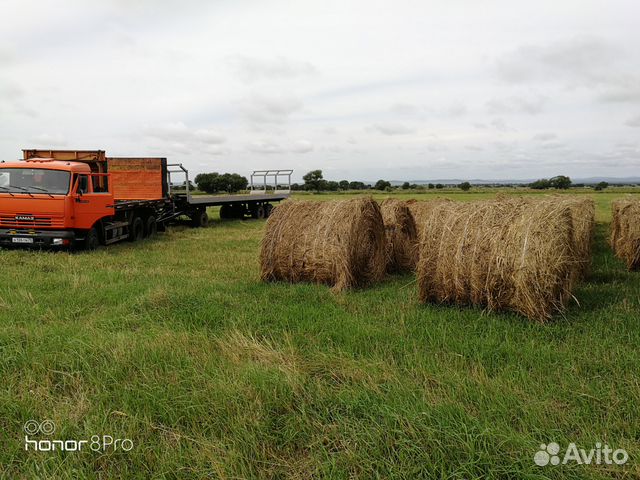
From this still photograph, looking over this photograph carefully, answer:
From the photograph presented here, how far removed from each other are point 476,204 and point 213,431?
5078 mm

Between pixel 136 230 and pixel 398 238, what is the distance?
10.1 meters

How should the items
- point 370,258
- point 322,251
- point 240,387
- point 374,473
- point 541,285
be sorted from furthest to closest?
point 370,258 < point 322,251 < point 541,285 < point 240,387 < point 374,473

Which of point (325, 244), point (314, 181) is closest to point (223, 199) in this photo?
point (325, 244)

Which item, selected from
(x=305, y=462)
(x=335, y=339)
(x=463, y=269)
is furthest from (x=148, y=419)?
(x=463, y=269)

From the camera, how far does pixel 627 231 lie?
34.9 ft

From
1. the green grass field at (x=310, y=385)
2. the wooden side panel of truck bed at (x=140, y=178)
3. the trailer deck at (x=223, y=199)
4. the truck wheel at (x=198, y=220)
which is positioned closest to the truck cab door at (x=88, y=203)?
the wooden side panel of truck bed at (x=140, y=178)

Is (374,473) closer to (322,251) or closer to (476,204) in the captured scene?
(476,204)

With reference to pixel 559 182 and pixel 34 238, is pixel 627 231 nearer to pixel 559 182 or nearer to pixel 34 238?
pixel 34 238

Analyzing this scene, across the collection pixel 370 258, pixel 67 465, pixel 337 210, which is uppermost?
pixel 337 210

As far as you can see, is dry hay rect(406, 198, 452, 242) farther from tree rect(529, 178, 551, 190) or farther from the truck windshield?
tree rect(529, 178, 551, 190)

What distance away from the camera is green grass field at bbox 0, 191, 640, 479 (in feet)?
9.89

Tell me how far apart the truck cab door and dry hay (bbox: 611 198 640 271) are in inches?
518

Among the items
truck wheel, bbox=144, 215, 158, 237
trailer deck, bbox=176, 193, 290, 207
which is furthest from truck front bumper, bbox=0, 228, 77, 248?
trailer deck, bbox=176, 193, 290, 207

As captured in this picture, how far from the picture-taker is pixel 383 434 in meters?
3.20
